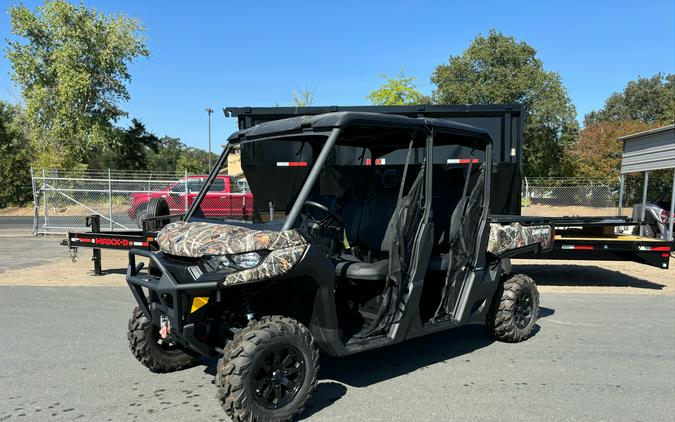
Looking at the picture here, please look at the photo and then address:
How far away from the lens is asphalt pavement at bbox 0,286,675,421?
144 inches

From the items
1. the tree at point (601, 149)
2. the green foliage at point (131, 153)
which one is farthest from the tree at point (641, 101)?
the green foliage at point (131, 153)

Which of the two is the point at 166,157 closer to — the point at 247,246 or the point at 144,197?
the point at 144,197

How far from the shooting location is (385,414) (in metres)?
3.60

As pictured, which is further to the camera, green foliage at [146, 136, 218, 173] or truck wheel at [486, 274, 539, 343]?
green foliage at [146, 136, 218, 173]

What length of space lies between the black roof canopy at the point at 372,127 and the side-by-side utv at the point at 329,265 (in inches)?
0.5

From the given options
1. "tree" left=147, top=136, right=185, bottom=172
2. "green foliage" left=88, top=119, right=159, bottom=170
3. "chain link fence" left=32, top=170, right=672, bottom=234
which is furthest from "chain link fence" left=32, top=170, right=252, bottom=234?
"tree" left=147, top=136, right=185, bottom=172

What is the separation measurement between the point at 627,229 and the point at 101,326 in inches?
381

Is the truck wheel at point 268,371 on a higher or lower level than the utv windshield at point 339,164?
lower

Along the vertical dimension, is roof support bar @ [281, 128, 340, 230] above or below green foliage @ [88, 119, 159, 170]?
below

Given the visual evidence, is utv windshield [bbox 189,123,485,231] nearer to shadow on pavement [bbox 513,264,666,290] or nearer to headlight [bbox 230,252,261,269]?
headlight [bbox 230,252,261,269]

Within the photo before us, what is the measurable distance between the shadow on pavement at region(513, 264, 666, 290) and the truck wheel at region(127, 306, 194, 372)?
6785mm

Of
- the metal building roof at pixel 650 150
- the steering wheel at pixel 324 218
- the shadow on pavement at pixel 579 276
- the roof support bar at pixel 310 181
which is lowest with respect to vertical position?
the shadow on pavement at pixel 579 276

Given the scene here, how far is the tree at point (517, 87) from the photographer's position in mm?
33406

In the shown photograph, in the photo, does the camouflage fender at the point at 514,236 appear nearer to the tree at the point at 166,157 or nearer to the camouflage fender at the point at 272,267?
the camouflage fender at the point at 272,267
